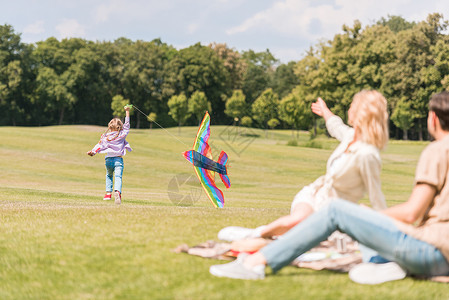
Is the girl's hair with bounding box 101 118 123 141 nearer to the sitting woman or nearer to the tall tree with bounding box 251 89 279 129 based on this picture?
the tall tree with bounding box 251 89 279 129

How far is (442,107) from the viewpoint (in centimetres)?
475

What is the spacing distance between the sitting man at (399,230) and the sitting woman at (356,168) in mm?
496

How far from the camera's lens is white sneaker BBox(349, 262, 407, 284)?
15.4 ft

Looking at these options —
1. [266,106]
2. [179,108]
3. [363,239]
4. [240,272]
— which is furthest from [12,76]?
[363,239]

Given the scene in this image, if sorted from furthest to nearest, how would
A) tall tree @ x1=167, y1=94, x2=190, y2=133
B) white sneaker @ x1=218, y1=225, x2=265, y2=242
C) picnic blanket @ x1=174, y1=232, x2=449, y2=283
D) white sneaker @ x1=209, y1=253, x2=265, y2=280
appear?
tall tree @ x1=167, y1=94, x2=190, y2=133, white sneaker @ x1=218, y1=225, x2=265, y2=242, picnic blanket @ x1=174, y1=232, x2=449, y2=283, white sneaker @ x1=209, y1=253, x2=265, y2=280

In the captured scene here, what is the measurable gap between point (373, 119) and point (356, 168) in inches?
22.4

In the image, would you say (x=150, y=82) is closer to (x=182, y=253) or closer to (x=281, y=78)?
(x=281, y=78)

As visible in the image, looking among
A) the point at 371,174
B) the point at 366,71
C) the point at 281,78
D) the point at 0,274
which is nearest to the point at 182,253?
the point at 0,274

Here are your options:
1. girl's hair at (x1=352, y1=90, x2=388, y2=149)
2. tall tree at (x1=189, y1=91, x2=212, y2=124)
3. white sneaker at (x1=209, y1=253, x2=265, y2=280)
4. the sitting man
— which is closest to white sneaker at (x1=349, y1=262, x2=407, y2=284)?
the sitting man

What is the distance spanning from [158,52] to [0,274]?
89.0m

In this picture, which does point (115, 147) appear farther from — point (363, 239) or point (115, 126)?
point (363, 239)

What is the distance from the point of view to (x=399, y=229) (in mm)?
4496

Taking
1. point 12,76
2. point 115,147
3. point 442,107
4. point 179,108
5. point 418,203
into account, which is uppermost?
point 12,76

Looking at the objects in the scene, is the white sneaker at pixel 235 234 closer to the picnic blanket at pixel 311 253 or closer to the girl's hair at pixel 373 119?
the picnic blanket at pixel 311 253
